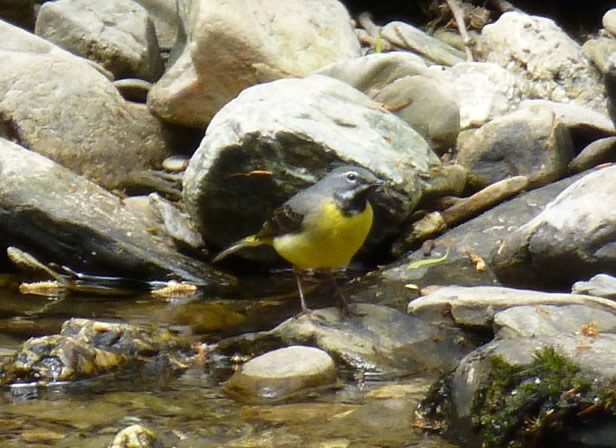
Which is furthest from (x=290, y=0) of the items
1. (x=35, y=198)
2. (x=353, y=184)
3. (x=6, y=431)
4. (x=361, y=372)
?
(x=6, y=431)

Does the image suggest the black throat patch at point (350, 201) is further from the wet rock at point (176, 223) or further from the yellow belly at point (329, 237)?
the wet rock at point (176, 223)

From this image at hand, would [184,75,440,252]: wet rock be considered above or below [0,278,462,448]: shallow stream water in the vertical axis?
above

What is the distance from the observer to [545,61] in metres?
10.9

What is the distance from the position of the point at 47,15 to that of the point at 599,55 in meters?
6.06

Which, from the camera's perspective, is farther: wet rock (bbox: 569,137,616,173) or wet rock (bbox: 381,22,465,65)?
wet rock (bbox: 381,22,465,65)

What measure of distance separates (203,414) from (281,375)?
1.60 ft

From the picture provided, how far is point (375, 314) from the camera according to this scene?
267 inches

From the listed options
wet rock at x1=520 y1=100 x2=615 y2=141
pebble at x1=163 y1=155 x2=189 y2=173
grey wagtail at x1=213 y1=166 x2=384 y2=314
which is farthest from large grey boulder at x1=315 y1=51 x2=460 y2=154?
grey wagtail at x1=213 y1=166 x2=384 y2=314

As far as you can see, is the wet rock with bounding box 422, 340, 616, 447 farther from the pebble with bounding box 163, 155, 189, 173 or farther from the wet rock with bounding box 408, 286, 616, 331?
the pebble with bounding box 163, 155, 189, 173

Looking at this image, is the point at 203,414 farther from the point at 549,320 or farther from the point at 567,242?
the point at 567,242

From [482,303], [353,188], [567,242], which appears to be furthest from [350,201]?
[567,242]

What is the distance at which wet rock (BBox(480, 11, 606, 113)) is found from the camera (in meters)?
10.8

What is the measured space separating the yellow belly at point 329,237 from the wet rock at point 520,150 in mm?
2575

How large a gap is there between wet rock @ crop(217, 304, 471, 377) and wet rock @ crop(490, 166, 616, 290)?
861 millimetres
